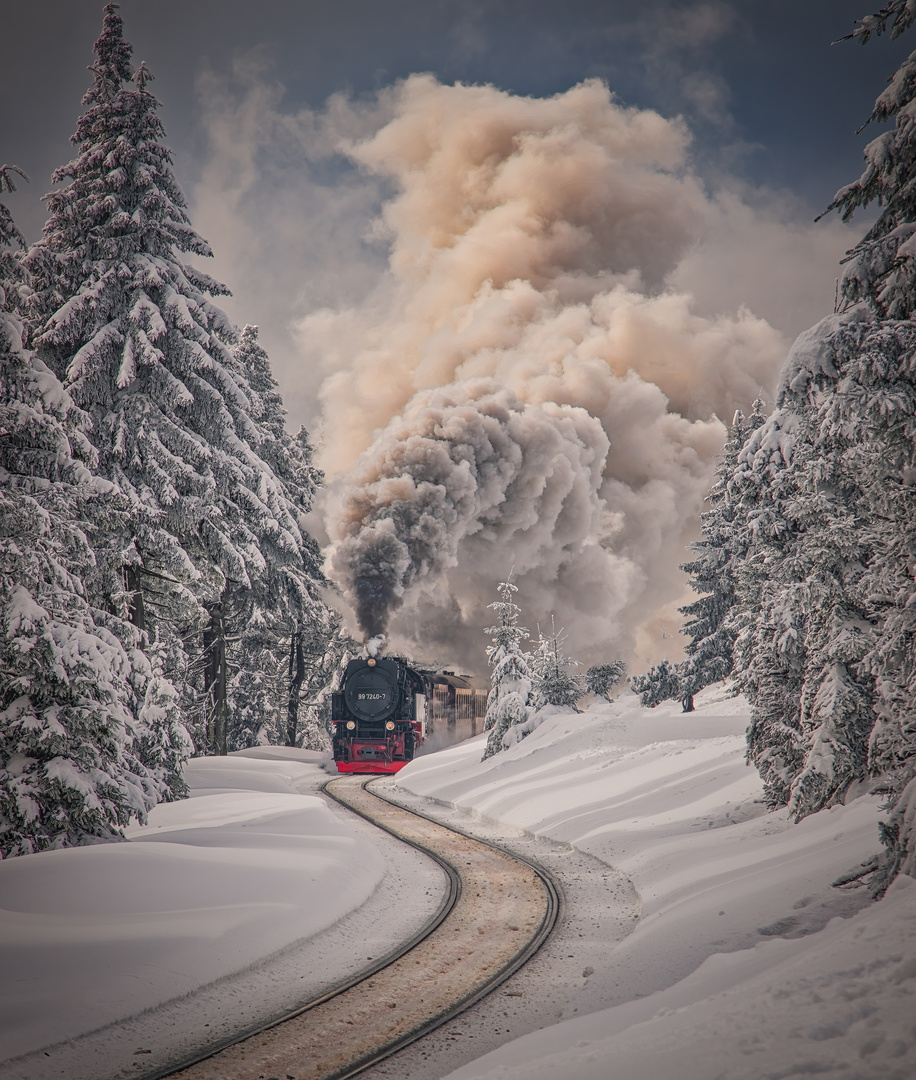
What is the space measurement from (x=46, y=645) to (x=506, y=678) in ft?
69.0

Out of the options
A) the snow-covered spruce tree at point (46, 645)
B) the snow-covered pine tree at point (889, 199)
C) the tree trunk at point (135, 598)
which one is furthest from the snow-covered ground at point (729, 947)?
the tree trunk at point (135, 598)

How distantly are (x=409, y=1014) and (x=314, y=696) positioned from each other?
1482 inches

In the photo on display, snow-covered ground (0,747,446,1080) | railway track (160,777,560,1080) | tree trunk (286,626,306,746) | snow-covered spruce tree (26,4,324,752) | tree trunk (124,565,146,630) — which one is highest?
snow-covered spruce tree (26,4,324,752)

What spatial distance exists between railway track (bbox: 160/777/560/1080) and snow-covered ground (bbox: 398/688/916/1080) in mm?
1242

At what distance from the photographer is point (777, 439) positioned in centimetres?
1214

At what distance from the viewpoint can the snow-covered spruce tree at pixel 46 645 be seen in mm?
10297

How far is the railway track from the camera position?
19.5 ft

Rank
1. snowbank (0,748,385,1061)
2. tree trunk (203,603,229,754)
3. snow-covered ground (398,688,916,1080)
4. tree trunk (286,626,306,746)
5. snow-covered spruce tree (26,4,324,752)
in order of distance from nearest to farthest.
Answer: snow-covered ground (398,688,916,1080) < snowbank (0,748,385,1061) < snow-covered spruce tree (26,4,324,752) < tree trunk (203,603,229,754) < tree trunk (286,626,306,746)

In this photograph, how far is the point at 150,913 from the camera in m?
8.37

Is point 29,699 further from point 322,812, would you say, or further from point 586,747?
point 586,747

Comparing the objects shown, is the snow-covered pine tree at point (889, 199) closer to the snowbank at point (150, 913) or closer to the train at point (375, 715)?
the snowbank at point (150, 913)

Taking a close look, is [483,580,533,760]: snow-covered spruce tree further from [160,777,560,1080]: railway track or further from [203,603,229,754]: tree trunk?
[160,777,560,1080]: railway track

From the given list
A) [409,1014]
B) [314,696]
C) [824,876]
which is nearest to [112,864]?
[409,1014]

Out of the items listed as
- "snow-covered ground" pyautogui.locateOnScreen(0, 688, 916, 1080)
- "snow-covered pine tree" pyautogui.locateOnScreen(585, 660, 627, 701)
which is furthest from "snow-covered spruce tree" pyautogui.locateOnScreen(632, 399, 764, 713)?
"snow-covered ground" pyautogui.locateOnScreen(0, 688, 916, 1080)
